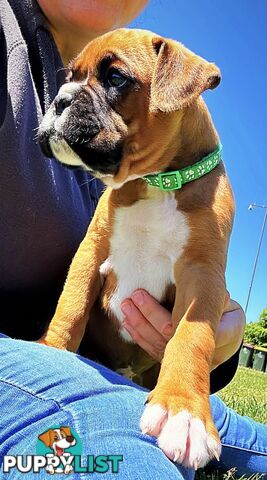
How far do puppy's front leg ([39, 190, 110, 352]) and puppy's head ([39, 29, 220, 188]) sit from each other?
10.1 inches

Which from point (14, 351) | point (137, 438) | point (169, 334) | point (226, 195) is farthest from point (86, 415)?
point (226, 195)

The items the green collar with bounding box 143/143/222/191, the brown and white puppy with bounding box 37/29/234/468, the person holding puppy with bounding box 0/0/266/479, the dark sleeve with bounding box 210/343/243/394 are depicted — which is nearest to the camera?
the person holding puppy with bounding box 0/0/266/479

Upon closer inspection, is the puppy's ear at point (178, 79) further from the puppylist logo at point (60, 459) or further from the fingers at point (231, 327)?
the puppylist logo at point (60, 459)

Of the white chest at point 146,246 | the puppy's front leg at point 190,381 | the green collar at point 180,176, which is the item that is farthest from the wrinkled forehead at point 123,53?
the puppy's front leg at point 190,381

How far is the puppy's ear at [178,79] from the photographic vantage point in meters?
2.28

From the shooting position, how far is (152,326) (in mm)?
2508

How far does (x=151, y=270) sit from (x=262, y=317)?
33817 mm

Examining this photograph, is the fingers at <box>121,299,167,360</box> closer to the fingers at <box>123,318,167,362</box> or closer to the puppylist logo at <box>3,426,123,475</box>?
the fingers at <box>123,318,167,362</box>

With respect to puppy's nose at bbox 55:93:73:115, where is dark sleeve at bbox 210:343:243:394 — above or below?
below

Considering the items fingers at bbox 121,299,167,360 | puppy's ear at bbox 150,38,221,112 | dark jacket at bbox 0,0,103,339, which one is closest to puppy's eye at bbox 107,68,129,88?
puppy's ear at bbox 150,38,221,112

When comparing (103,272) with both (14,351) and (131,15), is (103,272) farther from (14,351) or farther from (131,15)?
(131,15)

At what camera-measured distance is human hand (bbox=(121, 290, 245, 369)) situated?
2.48 metres

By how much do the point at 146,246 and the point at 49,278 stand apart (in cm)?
52

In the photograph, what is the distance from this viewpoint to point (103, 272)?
264 centimetres
